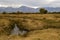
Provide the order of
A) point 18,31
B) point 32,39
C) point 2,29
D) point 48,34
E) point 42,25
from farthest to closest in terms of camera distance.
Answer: point 42,25
point 18,31
point 2,29
point 48,34
point 32,39

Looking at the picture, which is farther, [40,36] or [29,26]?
[29,26]

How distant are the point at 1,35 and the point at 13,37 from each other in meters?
3.22

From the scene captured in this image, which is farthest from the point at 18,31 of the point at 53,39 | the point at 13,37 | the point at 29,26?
the point at 53,39

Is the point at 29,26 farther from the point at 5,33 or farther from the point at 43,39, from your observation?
the point at 43,39

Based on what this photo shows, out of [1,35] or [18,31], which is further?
[18,31]

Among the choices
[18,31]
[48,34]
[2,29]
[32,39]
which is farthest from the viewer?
[18,31]

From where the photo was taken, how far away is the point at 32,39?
38.3m

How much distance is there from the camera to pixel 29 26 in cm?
5112

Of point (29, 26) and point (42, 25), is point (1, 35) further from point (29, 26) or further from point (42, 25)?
point (42, 25)

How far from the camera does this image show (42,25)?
53156 millimetres

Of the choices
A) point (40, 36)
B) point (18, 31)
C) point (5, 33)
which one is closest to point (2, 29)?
point (5, 33)

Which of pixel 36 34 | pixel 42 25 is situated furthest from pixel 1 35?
pixel 42 25

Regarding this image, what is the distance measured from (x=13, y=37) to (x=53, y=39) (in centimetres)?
715

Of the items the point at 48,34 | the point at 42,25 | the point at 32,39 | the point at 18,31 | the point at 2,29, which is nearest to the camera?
the point at 32,39
